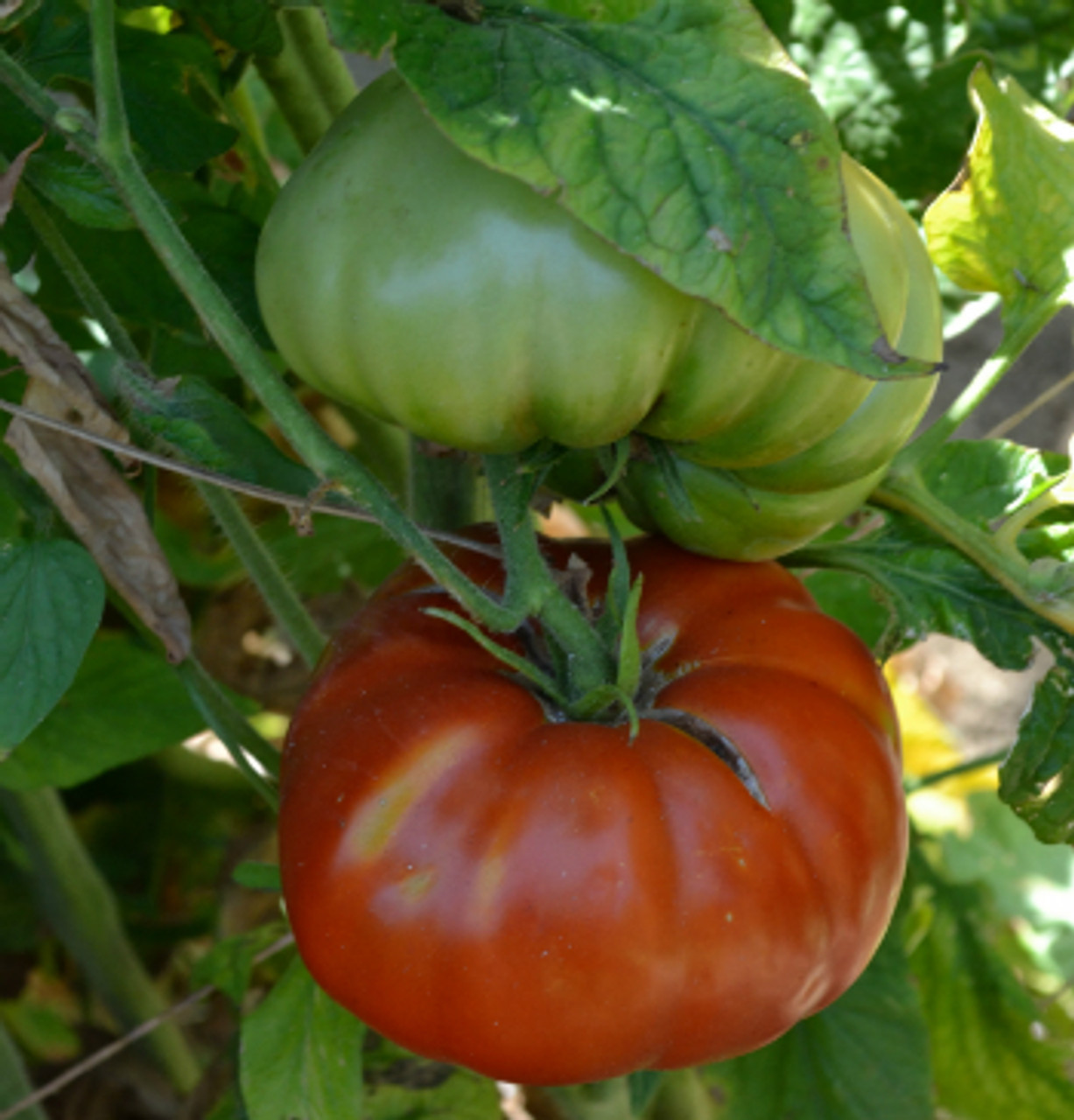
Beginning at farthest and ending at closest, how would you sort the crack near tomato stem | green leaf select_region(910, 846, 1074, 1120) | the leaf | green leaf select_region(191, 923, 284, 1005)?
green leaf select_region(910, 846, 1074, 1120) < green leaf select_region(191, 923, 284, 1005) < the crack near tomato stem < the leaf

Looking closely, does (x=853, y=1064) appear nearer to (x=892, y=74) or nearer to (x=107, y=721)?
(x=107, y=721)

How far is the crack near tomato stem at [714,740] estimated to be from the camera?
539 millimetres

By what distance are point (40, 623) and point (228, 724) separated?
0.16 metres

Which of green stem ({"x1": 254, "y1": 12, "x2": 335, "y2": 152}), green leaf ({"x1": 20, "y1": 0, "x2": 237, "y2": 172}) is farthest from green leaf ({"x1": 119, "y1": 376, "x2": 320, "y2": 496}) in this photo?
green stem ({"x1": 254, "y1": 12, "x2": 335, "y2": 152})

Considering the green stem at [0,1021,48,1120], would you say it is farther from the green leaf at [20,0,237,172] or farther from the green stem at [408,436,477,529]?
the green leaf at [20,0,237,172]

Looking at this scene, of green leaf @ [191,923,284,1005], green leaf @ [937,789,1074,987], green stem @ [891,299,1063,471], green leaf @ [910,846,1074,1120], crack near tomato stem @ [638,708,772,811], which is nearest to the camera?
crack near tomato stem @ [638,708,772,811]

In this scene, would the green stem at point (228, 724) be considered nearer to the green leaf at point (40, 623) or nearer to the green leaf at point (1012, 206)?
the green leaf at point (40, 623)

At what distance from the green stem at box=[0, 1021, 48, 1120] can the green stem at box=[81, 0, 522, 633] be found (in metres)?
0.55

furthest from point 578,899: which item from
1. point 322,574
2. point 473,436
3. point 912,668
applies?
point 912,668

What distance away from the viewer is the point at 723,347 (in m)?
0.49

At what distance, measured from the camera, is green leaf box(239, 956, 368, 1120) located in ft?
2.22

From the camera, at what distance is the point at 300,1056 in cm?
69

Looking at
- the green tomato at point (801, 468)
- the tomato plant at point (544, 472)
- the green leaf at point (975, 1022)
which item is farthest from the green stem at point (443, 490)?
the green leaf at point (975, 1022)

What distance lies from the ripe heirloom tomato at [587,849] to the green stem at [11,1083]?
15.0 inches
